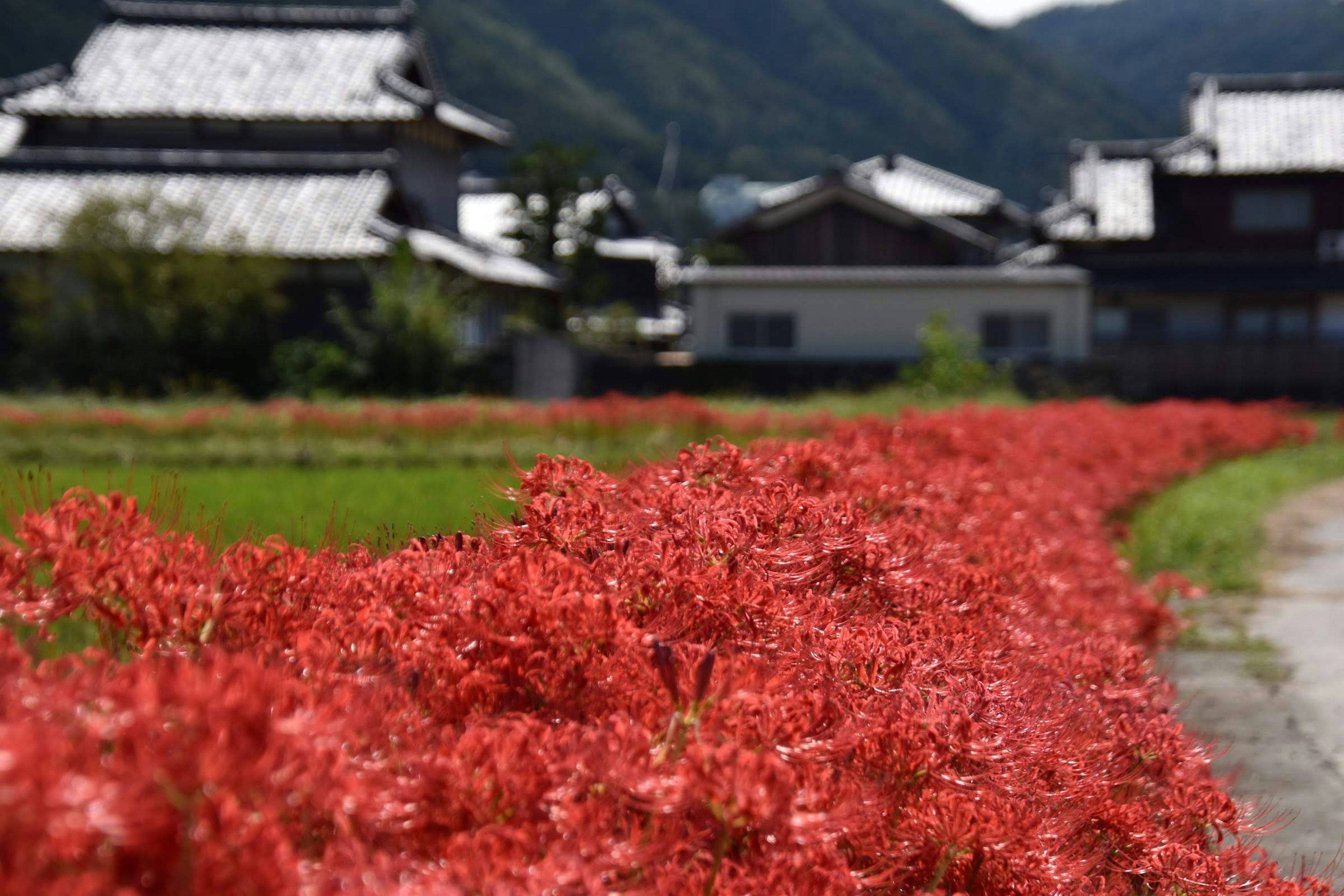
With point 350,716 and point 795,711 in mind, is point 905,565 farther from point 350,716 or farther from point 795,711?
point 350,716

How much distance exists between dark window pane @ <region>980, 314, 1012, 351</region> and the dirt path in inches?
937

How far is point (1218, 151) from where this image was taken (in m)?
36.0

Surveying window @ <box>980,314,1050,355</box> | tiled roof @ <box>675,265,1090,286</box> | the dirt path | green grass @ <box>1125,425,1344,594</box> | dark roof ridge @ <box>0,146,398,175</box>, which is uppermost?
dark roof ridge @ <box>0,146,398,175</box>

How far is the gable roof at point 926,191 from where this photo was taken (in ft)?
131

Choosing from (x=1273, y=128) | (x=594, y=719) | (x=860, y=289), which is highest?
(x=1273, y=128)

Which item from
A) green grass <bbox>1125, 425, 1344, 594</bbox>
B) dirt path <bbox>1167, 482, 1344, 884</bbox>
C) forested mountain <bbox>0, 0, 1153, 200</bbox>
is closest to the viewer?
dirt path <bbox>1167, 482, 1344, 884</bbox>

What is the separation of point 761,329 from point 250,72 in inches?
573

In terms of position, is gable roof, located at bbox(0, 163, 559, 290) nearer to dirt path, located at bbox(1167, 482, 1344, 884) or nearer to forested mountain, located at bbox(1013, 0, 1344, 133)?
dirt path, located at bbox(1167, 482, 1344, 884)

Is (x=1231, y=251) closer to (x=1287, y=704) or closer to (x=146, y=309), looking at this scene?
(x=146, y=309)

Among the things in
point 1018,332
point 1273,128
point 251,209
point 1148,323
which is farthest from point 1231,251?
point 251,209

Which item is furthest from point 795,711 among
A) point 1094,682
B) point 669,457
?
point 669,457

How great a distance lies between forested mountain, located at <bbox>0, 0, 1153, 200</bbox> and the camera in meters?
102

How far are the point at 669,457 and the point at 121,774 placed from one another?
9.05ft

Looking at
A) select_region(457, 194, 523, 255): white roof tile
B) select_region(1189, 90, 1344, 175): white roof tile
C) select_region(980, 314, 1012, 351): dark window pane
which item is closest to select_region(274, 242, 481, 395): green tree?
select_region(980, 314, 1012, 351): dark window pane
